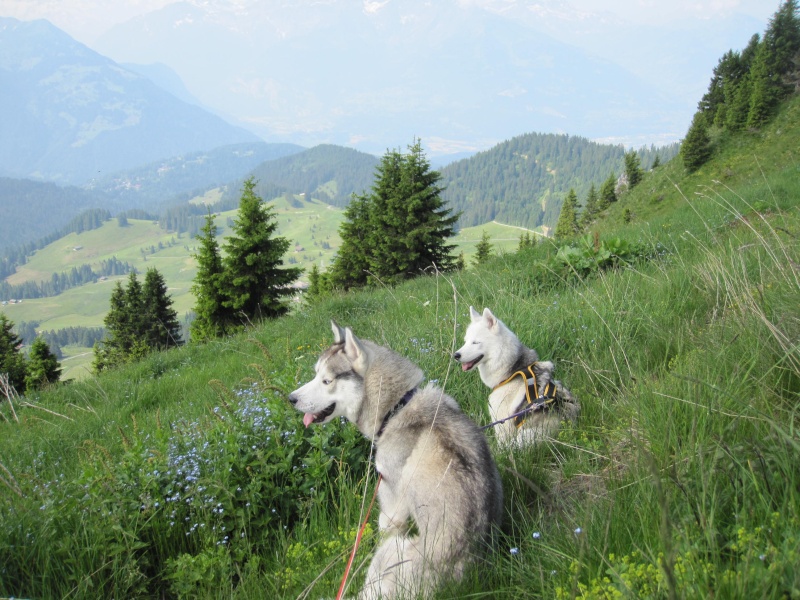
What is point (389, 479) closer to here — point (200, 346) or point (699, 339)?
point (699, 339)

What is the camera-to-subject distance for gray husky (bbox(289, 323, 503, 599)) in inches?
104

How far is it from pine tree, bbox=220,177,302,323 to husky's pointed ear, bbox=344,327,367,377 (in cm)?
2900

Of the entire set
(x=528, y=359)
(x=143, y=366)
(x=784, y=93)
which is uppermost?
(x=784, y=93)

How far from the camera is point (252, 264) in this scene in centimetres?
3197

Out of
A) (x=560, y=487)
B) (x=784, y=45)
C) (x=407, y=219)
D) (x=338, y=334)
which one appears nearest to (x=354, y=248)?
(x=407, y=219)

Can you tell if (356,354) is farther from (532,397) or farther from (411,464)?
(532,397)

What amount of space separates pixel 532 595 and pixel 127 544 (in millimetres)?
2744

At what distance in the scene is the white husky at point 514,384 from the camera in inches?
168

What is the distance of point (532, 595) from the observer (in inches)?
87.5

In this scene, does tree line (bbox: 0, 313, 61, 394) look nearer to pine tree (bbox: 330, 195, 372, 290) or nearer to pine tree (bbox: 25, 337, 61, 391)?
pine tree (bbox: 25, 337, 61, 391)

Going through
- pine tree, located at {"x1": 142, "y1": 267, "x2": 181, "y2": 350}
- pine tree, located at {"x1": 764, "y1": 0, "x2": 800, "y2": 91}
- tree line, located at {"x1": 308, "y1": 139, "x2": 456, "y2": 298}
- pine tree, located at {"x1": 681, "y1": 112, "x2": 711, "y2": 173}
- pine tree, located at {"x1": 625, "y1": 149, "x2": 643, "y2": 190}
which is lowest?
pine tree, located at {"x1": 142, "y1": 267, "x2": 181, "y2": 350}

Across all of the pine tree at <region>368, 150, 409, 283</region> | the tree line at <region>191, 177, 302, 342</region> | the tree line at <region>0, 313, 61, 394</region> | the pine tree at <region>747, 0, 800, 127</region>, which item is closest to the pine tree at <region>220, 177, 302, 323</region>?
the tree line at <region>191, 177, 302, 342</region>

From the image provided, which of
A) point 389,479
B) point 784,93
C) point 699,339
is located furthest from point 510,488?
point 784,93

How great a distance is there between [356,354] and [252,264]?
29.9 m
